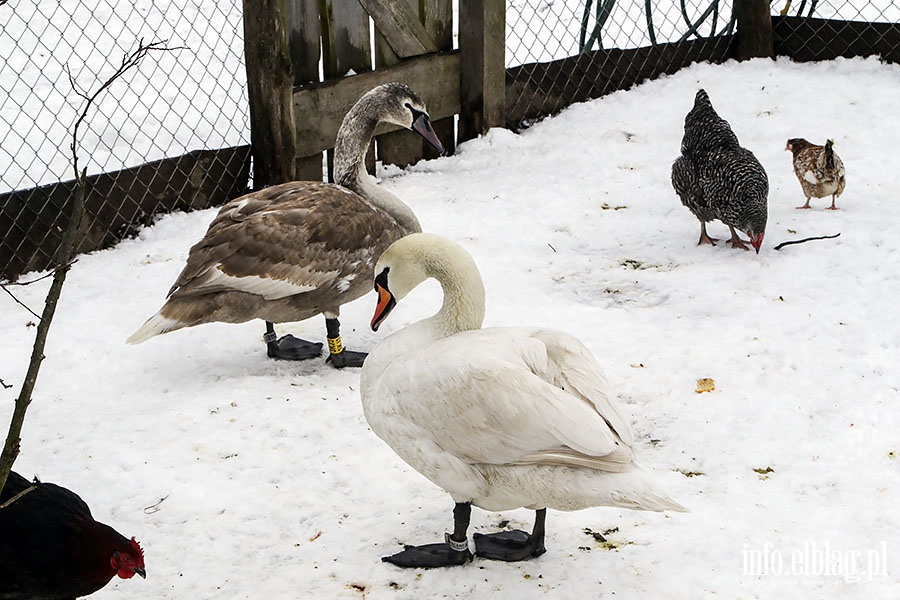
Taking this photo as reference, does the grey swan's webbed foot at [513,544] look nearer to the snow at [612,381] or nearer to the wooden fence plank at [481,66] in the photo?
→ the snow at [612,381]

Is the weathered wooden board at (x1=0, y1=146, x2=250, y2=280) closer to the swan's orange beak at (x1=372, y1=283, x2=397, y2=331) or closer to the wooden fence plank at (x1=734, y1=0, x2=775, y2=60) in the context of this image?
the swan's orange beak at (x1=372, y1=283, x2=397, y2=331)

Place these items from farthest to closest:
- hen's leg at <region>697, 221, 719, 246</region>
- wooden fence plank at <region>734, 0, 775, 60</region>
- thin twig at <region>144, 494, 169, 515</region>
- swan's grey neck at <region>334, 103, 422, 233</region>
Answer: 1. wooden fence plank at <region>734, 0, 775, 60</region>
2. hen's leg at <region>697, 221, 719, 246</region>
3. swan's grey neck at <region>334, 103, 422, 233</region>
4. thin twig at <region>144, 494, 169, 515</region>

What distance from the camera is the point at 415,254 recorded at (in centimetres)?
328

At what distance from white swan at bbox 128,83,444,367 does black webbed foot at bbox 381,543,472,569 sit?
1.55 m

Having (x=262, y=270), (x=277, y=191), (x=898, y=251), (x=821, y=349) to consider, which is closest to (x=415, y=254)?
(x=262, y=270)

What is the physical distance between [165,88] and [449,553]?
5729 millimetres

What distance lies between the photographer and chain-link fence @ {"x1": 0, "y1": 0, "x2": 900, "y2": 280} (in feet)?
19.1

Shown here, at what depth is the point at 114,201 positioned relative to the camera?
584 cm

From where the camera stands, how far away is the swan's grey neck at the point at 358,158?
498cm

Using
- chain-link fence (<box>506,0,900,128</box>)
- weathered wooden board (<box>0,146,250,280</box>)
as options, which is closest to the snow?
weathered wooden board (<box>0,146,250,280</box>)

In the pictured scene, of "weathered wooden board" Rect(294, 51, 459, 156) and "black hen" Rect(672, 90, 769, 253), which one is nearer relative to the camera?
"black hen" Rect(672, 90, 769, 253)

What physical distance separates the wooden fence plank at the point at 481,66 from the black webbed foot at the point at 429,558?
471cm

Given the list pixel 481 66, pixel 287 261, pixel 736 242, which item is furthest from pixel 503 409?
pixel 481 66

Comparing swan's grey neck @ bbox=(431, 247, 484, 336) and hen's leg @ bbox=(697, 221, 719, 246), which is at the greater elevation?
swan's grey neck @ bbox=(431, 247, 484, 336)
